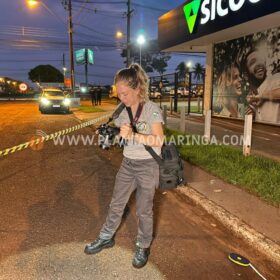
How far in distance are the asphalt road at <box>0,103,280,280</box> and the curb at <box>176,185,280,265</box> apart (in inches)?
3.8

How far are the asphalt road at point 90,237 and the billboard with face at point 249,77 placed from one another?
30.8 ft

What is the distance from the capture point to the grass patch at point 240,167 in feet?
17.0

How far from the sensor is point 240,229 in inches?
156

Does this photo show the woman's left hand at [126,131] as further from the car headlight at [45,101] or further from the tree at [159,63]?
the tree at [159,63]

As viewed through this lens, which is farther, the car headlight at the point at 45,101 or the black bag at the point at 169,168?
the car headlight at the point at 45,101

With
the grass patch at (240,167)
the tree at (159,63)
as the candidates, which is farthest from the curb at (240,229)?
the tree at (159,63)

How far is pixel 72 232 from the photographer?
155 inches

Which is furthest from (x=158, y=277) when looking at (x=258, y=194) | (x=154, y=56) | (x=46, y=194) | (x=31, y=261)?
(x=154, y=56)

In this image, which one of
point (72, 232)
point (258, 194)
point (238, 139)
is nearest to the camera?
point (72, 232)

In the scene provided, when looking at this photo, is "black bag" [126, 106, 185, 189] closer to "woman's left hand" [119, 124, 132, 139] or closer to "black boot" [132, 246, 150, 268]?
"woman's left hand" [119, 124, 132, 139]

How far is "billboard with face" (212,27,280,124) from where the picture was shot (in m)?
12.9

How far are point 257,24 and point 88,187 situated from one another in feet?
31.9

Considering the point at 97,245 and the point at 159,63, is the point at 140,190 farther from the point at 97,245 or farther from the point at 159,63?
the point at 159,63

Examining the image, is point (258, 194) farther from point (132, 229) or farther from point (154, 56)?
point (154, 56)
